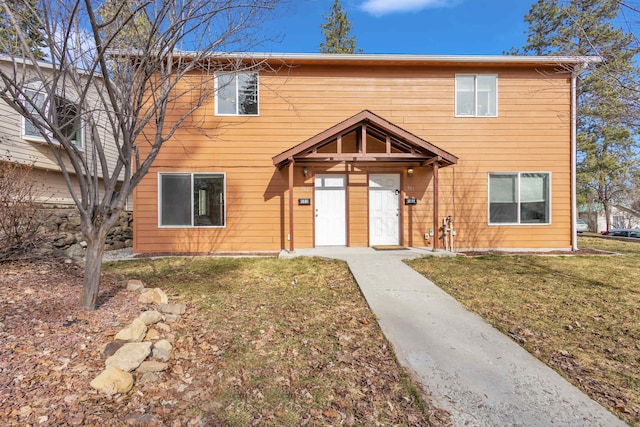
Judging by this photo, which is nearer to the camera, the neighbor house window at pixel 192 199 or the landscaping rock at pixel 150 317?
the landscaping rock at pixel 150 317

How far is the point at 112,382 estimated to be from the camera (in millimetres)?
2148

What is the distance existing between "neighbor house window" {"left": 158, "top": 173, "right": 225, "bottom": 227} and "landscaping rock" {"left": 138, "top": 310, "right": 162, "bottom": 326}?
16.8 feet

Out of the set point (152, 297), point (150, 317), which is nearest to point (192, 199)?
point (152, 297)

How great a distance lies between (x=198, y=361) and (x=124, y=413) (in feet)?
2.44

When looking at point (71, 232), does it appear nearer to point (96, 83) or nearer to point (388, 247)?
point (96, 83)

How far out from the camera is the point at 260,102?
829 cm

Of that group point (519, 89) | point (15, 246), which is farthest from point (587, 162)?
point (15, 246)

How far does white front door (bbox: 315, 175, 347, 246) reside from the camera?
27.8ft

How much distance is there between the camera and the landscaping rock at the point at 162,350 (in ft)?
8.51

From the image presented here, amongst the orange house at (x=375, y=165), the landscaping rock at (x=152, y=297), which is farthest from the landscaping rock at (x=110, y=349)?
the orange house at (x=375, y=165)

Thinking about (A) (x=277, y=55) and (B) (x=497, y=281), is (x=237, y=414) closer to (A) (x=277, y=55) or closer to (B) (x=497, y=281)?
(B) (x=497, y=281)

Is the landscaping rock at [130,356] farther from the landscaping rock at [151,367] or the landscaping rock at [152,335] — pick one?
the landscaping rock at [152,335]

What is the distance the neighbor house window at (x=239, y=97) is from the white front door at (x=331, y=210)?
277cm

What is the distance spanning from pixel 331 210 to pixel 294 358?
5962mm
